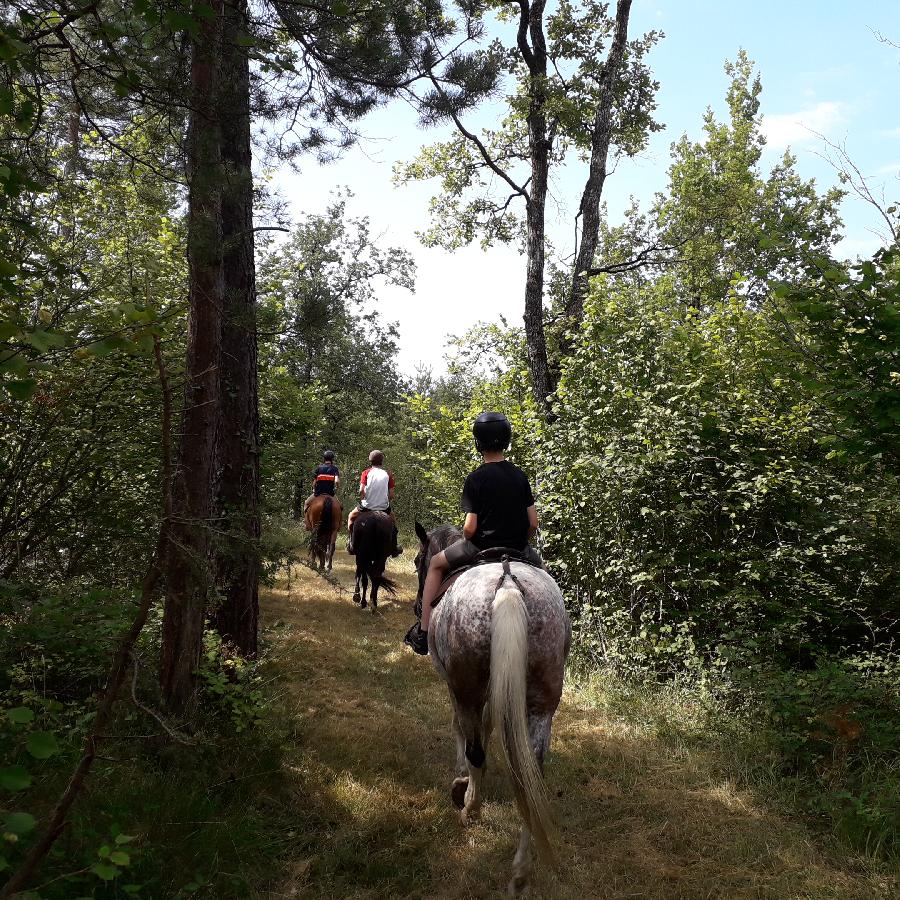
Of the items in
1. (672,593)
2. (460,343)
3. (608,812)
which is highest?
(460,343)

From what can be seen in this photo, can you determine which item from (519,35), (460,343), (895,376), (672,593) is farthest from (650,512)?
(519,35)

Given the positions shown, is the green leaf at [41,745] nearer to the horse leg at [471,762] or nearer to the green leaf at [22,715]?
the green leaf at [22,715]

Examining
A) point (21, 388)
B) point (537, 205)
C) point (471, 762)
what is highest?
point (537, 205)

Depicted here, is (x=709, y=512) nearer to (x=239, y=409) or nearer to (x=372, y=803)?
(x=372, y=803)

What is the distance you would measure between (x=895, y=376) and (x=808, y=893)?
3479mm

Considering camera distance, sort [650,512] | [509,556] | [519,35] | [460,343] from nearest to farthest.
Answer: [509,556] < [650,512] < [519,35] < [460,343]

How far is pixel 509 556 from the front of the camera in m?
4.29

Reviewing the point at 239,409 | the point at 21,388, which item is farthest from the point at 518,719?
the point at 239,409

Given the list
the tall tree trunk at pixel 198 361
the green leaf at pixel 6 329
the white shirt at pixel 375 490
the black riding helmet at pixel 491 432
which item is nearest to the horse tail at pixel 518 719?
the black riding helmet at pixel 491 432

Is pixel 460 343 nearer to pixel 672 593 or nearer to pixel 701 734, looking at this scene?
pixel 672 593

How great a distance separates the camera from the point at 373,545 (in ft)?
33.7

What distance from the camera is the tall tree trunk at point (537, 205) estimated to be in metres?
10.2

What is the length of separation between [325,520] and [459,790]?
8.71m

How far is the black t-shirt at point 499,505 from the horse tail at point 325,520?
8389 millimetres
